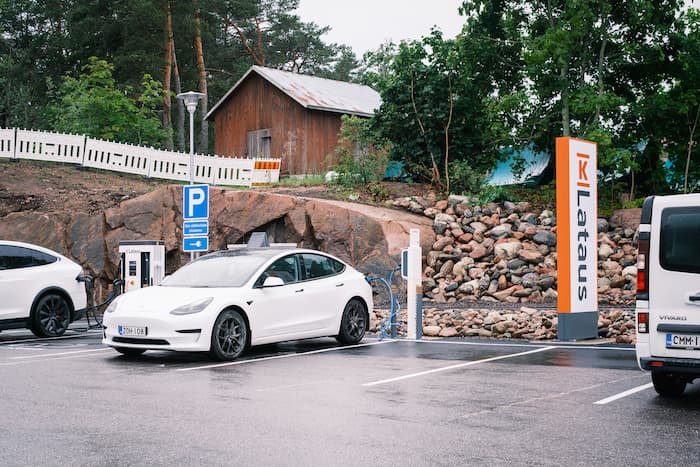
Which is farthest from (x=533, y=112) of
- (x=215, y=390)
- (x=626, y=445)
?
(x=626, y=445)

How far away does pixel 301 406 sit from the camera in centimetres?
806

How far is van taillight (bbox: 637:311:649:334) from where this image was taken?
812 centimetres

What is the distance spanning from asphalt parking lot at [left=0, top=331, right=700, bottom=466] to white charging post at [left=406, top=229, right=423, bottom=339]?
7.28ft

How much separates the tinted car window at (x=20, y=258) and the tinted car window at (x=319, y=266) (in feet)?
→ 17.6

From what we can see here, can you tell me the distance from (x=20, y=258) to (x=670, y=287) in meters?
11.4

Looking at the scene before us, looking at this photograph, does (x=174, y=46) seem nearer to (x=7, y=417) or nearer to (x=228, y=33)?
(x=228, y=33)

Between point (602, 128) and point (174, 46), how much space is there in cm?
3129

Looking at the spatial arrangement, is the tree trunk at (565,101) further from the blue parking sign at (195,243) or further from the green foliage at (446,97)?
the blue parking sign at (195,243)

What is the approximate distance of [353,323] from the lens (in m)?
13.8

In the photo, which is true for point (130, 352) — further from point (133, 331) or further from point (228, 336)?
point (228, 336)

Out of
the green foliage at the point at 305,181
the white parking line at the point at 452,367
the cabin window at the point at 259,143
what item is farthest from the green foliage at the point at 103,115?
the white parking line at the point at 452,367

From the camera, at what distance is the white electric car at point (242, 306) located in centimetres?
1141

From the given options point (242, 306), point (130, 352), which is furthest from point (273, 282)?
point (130, 352)

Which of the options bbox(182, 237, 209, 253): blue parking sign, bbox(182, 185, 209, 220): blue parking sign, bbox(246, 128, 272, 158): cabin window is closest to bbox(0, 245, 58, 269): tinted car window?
bbox(182, 237, 209, 253): blue parking sign
